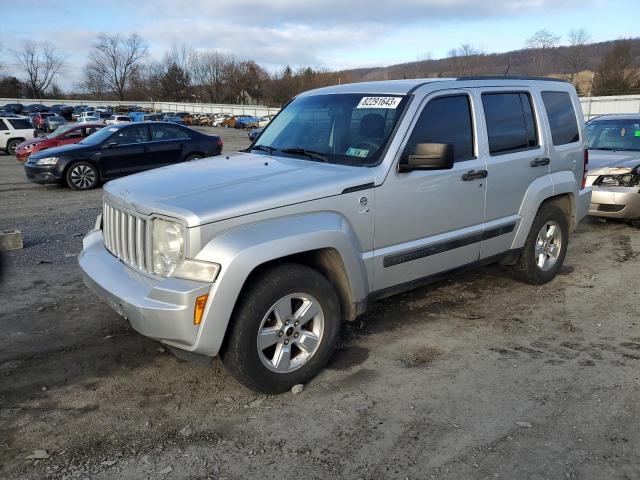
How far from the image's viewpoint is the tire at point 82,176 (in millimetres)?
12805

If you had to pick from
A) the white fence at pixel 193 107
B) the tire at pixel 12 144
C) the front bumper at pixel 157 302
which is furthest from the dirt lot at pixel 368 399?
the white fence at pixel 193 107

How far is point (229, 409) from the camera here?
3.38 metres

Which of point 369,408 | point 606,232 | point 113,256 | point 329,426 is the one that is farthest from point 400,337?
point 606,232

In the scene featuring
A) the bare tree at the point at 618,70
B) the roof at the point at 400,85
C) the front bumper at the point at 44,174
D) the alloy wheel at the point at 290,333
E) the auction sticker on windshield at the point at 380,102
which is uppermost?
the bare tree at the point at 618,70

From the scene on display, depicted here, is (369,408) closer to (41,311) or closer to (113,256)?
(113,256)

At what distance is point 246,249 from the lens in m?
3.11

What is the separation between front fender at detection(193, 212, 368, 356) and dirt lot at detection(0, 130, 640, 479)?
→ 2.02ft

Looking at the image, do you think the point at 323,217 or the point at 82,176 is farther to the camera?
the point at 82,176

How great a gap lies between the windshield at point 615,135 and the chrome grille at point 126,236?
7.91 m

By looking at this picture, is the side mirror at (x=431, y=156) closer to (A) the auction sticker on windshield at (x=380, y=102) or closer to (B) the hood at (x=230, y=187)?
(B) the hood at (x=230, y=187)

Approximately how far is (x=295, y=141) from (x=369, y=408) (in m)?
2.30

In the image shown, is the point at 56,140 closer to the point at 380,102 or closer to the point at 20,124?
the point at 20,124

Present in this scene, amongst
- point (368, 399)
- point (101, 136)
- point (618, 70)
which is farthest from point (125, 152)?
point (618, 70)

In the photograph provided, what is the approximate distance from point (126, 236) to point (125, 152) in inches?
413
